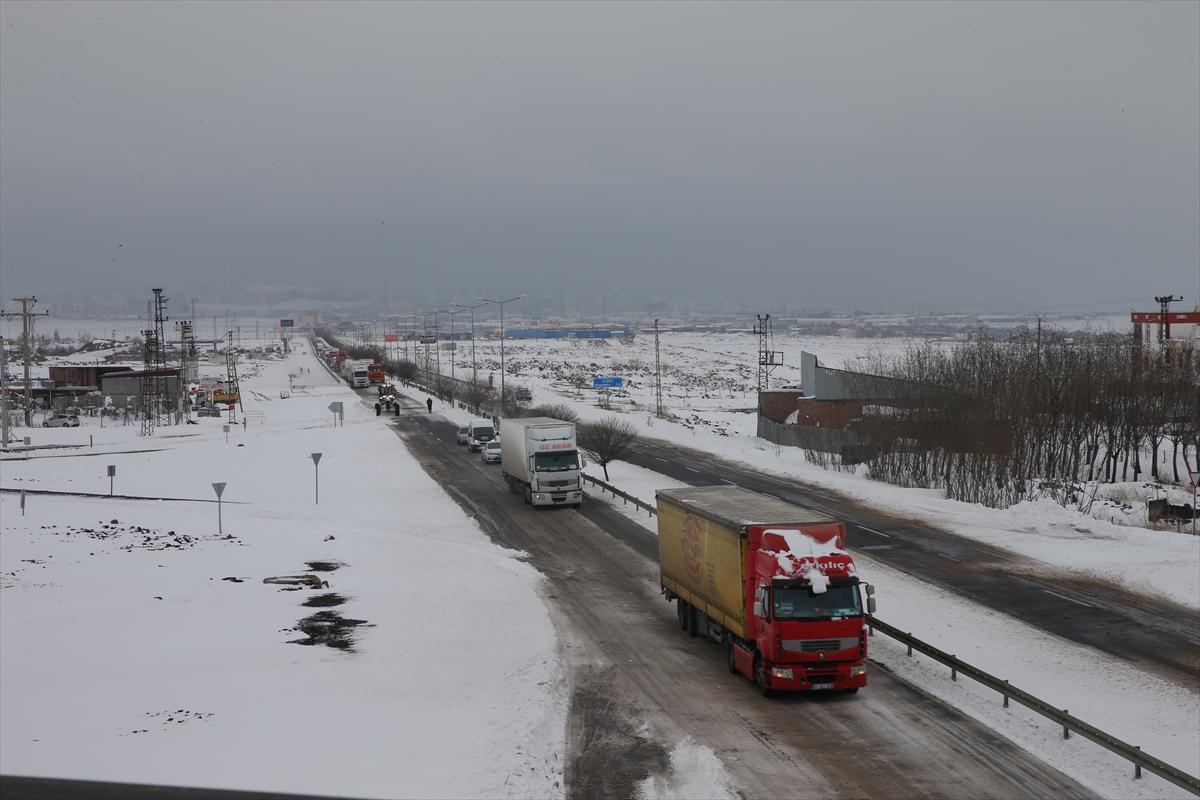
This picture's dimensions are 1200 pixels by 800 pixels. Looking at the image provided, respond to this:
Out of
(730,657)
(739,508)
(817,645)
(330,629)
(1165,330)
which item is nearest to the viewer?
(817,645)

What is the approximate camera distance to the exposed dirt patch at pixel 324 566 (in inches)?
1163

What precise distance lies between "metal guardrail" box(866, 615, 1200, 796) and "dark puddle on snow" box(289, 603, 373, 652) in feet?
38.6

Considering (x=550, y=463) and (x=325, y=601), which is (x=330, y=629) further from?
(x=550, y=463)

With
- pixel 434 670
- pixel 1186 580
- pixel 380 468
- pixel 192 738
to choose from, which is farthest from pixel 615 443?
pixel 192 738

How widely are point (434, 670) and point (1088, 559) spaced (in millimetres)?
21984

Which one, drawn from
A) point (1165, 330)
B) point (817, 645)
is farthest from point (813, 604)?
point (1165, 330)

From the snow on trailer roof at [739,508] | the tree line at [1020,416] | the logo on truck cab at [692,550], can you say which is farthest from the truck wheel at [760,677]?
the tree line at [1020,416]

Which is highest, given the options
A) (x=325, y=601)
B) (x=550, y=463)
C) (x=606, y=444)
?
(x=550, y=463)

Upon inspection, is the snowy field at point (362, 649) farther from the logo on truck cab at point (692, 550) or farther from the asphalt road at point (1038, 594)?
the logo on truck cab at point (692, 550)

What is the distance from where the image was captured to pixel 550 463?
1582 inches

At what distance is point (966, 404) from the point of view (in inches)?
1917

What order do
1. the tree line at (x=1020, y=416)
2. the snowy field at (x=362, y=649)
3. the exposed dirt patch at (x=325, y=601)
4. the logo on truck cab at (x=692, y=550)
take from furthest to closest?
1. the tree line at (x=1020, y=416)
2. the exposed dirt patch at (x=325, y=601)
3. the logo on truck cab at (x=692, y=550)
4. the snowy field at (x=362, y=649)

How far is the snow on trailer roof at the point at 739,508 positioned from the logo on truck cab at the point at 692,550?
37 cm

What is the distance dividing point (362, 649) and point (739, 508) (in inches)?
345
